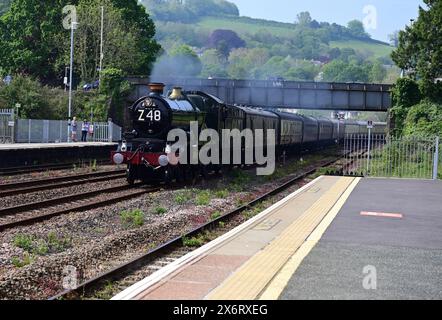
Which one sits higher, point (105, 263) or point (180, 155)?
point (180, 155)

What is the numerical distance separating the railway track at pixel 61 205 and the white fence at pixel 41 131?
767 inches

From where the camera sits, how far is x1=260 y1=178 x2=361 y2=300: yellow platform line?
6.99 meters

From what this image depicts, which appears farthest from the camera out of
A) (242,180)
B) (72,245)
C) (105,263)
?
(242,180)

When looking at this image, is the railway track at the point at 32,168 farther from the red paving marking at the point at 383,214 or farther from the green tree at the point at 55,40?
Answer: the green tree at the point at 55,40

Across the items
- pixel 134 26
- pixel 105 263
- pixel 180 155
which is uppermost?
pixel 134 26

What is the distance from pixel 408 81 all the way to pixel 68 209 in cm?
3134

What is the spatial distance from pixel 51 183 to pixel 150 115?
3.98m

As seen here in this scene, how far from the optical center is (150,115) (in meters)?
20.1

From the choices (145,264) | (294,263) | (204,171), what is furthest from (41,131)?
(294,263)

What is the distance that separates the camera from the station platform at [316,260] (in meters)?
7.16

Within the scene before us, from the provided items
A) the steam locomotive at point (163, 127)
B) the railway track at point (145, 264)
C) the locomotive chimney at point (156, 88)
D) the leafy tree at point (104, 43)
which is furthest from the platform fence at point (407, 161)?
the leafy tree at point (104, 43)

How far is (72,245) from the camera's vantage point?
424 inches

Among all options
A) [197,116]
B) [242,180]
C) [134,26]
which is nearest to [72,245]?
[197,116]
